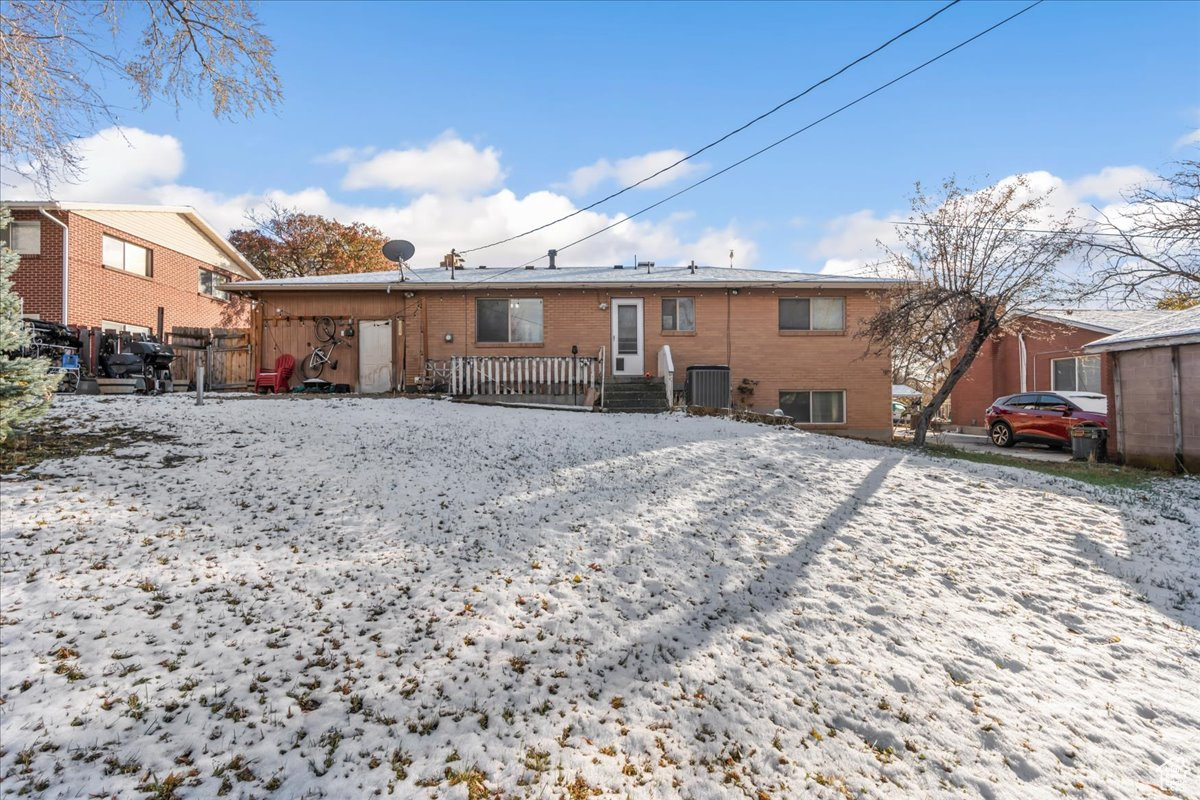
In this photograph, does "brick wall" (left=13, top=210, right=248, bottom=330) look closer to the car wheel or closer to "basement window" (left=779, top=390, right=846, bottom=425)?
"basement window" (left=779, top=390, right=846, bottom=425)

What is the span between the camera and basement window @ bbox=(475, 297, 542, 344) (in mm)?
15148

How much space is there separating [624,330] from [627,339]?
26 cm

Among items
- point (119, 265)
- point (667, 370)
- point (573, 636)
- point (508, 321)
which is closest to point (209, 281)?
point (119, 265)

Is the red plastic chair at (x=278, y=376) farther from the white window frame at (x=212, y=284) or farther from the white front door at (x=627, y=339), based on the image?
the white window frame at (x=212, y=284)

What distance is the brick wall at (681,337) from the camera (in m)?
14.9

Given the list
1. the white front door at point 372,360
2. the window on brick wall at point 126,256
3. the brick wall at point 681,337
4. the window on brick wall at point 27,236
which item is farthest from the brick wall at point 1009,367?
the window on brick wall at point 27,236

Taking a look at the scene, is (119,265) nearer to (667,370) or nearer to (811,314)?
(667,370)

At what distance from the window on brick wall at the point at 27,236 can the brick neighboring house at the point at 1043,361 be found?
93.9 ft

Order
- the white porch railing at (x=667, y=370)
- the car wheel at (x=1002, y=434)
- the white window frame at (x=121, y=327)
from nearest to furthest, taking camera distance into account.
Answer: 1. the white porch railing at (x=667, y=370)
2. the car wheel at (x=1002, y=434)
3. the white window frame at (x=121, y=327)

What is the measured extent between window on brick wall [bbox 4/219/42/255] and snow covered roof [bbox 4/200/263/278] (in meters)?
0.54

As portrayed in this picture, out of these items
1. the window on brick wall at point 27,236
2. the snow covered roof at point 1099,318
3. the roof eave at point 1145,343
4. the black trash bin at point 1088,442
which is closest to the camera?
the roof eave at point 1145,343

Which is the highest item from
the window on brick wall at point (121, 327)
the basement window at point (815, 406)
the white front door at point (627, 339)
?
the window on brick wall at point (121, 327)

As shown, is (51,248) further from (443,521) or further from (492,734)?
(492,734)

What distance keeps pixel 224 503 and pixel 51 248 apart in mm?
16310
